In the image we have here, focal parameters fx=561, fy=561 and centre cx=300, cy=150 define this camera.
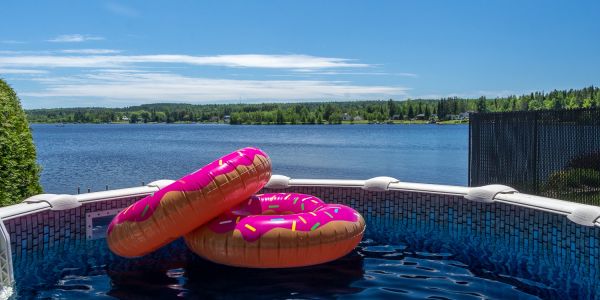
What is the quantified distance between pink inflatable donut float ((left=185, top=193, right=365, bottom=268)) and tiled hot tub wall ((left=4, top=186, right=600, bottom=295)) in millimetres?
1639

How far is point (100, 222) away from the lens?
7.68 m

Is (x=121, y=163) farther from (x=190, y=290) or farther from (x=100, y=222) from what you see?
(x=190, y=290)

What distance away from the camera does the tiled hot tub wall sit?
638 centimetres

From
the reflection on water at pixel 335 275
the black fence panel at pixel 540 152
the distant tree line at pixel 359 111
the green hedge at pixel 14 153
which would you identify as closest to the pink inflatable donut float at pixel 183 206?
the reflection on water at pixel 335 275

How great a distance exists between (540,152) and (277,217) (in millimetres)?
5606

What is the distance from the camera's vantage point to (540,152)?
959 centimetres

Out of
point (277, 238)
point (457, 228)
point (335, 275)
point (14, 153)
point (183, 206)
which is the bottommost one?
point (335, 275)

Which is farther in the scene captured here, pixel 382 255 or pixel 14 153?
pixel 14 153

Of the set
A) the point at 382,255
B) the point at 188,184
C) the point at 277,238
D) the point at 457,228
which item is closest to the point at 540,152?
the point at 457,228

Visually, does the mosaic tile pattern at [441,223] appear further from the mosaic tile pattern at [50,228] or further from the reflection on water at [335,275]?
the reflection on water at [335,275]

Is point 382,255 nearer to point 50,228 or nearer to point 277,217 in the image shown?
point 277,217

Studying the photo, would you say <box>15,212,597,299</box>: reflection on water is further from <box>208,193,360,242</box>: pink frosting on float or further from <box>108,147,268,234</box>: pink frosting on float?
<box>108,147,268,234</box>: pink frosting on float

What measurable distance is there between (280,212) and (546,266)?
3.16m

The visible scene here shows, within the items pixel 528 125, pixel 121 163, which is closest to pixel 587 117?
pixel 528 125
